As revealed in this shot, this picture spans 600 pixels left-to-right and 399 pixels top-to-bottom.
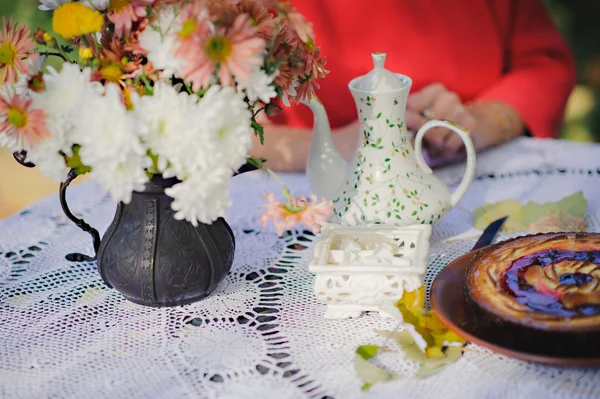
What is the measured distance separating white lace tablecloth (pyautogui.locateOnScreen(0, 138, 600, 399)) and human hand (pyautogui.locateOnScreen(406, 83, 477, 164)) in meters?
0.19

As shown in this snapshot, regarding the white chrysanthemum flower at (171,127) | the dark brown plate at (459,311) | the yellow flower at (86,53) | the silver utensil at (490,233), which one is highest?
the yellow flower at (86,53)

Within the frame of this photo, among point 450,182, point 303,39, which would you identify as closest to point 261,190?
point 450,182

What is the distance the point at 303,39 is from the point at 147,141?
0.65 ft

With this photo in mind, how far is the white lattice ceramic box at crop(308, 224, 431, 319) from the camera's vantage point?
83 centimetres

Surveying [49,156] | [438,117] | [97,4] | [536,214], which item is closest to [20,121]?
[49,156]

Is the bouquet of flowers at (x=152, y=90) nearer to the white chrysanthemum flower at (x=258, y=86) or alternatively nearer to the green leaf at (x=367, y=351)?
the white chrysanthemum flower at (x=258, y=86)

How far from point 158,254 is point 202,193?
18cm

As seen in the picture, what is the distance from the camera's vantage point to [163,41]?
730 mm

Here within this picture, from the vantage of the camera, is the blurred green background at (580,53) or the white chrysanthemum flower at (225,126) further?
the blurred green background at (580,53)

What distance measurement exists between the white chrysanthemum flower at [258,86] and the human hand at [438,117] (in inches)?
25.7

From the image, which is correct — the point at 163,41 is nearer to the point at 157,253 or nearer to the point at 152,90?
the point at 152,90

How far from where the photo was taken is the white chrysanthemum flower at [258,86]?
0.73 metres

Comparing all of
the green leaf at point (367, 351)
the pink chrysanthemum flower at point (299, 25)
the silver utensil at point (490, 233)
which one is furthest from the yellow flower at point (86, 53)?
the silver utensil at point (490, 233)

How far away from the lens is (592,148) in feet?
4.50
